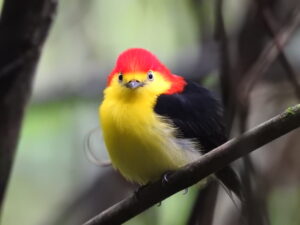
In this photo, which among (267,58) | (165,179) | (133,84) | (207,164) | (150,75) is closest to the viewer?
(207,164)

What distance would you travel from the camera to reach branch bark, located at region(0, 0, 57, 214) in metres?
3.44

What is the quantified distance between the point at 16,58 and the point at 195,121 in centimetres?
94

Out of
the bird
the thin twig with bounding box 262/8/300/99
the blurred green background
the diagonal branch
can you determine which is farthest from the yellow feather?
the blurred green background

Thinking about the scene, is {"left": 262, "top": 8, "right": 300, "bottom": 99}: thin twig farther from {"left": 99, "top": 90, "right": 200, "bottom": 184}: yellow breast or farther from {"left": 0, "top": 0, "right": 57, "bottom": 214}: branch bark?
{"left": 0, "top": 0, "right": 57, "bottom": 214}: branch bark

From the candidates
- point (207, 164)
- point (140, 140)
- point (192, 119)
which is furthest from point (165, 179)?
point (192, 119)

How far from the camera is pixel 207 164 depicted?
2.49 meters

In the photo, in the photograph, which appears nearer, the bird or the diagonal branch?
the diagonal branch

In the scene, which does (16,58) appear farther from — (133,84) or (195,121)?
(195,121)

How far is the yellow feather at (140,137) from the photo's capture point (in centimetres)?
316

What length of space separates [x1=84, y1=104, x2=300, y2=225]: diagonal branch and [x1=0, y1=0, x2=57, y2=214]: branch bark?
77 centimetres

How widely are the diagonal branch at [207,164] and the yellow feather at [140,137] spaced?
125 mm

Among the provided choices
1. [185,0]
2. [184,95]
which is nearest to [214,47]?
[185,0]

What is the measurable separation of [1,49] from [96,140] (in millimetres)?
1236

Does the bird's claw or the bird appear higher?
the bird
